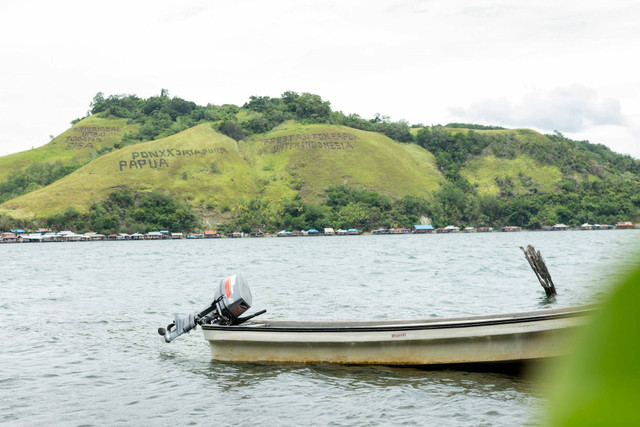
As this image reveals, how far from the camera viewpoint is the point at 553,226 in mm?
183750

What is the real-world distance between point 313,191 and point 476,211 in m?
49.6

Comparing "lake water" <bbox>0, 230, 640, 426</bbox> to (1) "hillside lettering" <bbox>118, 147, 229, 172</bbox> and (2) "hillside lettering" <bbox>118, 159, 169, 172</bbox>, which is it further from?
(1) "hillside lettering" <bbox>118, 147, 229, 172</bbox>

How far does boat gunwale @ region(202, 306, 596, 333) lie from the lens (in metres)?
13.5

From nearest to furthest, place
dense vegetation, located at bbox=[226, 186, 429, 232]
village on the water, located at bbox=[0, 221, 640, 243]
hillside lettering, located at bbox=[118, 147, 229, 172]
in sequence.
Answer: village on the water, located at bbox=[0, 221, 640, 243], dense vegetation, located at bbox=[226, 186, 429, 232], hillside lettering, located at bbox=[118, 147, 229, 172]

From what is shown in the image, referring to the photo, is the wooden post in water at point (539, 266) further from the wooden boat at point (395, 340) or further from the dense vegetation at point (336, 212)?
the dense vegetation at point (336, 212)

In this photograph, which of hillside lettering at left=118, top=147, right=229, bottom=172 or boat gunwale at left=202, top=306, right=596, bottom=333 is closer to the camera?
boat gunwale at left=202, top=306, right=596, bottom=333

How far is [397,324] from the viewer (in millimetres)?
14922

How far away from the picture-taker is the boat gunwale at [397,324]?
13.5 metres

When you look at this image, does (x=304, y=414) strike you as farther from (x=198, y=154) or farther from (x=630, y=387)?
(x=198, y=154)

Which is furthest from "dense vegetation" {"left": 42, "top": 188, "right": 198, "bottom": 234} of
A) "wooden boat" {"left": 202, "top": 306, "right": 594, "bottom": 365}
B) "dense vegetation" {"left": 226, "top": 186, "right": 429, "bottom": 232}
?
"wooden boat" {"left": 202, "top": 306, "right": 594, "bottom": 365}

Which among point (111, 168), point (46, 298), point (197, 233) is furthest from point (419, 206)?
point (46, 298)

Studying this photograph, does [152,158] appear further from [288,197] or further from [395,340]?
[395,340]

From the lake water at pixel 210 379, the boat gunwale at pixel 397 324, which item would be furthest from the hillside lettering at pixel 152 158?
the boat gunwale at pixel 397 324

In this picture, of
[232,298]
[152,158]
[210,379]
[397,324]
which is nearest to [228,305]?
[232,298]
